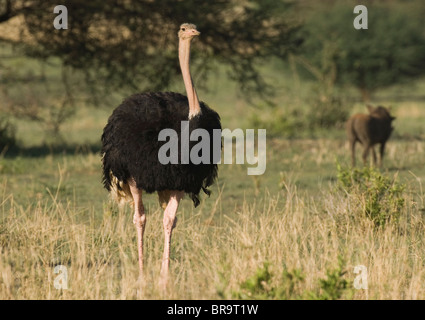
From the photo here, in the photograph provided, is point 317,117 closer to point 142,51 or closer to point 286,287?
point 142,51

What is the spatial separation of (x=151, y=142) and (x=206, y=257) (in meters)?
0.99

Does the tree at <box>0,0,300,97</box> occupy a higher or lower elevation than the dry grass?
higher

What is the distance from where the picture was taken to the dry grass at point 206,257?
19.1 ft

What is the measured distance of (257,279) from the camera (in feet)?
18.5

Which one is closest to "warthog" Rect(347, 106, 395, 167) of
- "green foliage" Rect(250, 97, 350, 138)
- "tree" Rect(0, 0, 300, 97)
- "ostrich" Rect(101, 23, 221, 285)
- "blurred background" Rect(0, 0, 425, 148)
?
"blurred background" Rect(0, 0, 425, 148)

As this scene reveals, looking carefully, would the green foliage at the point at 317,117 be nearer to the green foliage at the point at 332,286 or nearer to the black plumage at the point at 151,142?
the black plumage at the point at 151,142

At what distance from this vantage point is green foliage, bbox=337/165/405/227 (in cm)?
806

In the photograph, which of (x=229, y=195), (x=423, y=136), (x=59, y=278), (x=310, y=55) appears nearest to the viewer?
(x=59, y=278)

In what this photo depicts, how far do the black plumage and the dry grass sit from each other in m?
0.52

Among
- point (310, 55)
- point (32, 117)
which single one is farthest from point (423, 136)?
point (310, 55)

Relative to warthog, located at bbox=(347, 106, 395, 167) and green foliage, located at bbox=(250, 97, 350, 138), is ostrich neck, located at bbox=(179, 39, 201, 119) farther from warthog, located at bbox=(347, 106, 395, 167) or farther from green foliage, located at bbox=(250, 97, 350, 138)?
green foliage, located at bbox=(250, 97, 350, 138)

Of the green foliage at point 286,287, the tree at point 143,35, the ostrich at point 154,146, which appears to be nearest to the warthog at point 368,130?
the tree at point 143,35

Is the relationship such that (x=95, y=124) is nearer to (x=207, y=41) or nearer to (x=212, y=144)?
(x=207, y=41)
